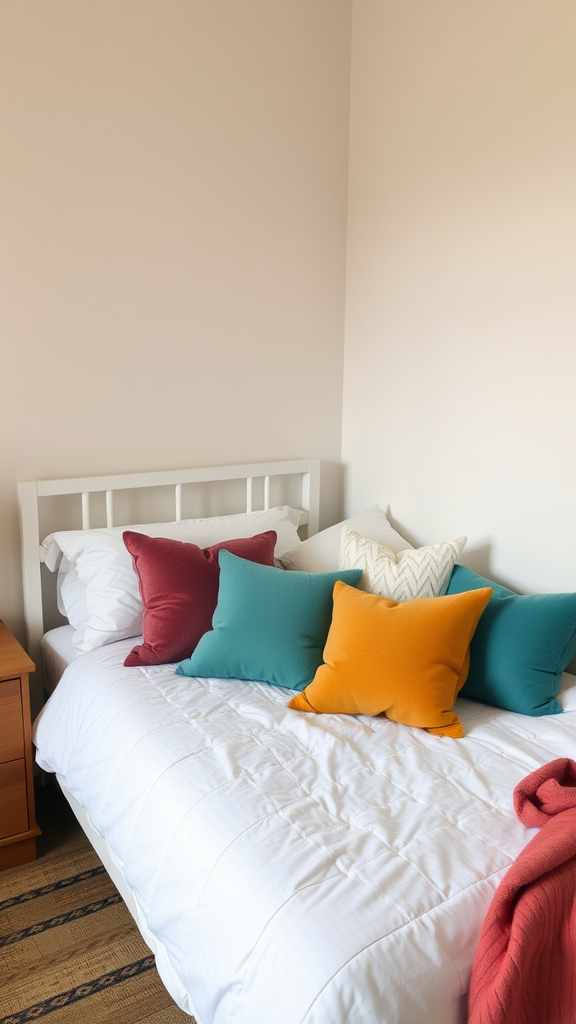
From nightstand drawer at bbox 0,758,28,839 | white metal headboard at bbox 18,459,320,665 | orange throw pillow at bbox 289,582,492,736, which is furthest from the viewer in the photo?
white metal headboard at bbox 18,459,320,665

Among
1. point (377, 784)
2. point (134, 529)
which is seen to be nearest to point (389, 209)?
point (134, 529)

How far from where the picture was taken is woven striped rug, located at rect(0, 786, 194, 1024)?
5.51 ft

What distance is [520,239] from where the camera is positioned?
2.27 metres

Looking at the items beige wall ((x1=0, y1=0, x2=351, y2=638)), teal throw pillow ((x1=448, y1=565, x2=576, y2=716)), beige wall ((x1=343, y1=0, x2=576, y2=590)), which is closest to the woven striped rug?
beige wall ((x1=0, y1=0, x2=351, y2=638))

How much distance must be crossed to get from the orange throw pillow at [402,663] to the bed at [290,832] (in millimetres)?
53

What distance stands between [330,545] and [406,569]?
1.35 feet

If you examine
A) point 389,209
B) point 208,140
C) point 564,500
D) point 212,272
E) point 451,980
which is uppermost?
point 208,140

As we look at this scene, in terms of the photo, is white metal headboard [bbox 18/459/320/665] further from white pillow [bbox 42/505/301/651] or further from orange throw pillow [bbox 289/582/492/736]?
orange throw pillow [bbox 289/582/492/736]

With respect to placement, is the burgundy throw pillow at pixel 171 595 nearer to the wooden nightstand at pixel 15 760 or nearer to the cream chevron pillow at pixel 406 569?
the wooden nightstand at pixel 15 760

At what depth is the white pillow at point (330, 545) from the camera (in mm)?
2547

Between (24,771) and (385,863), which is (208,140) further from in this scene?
(385,863)

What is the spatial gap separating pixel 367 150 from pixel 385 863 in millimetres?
2482

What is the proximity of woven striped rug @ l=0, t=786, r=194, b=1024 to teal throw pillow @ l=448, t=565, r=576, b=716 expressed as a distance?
1047 millimetres

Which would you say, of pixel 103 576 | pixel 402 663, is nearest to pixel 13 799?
pixel 103 576
